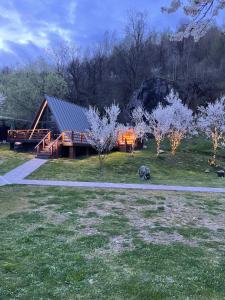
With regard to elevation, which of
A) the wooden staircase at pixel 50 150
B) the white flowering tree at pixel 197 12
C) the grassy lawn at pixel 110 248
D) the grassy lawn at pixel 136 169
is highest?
the white flowering tree at pixel 197 12

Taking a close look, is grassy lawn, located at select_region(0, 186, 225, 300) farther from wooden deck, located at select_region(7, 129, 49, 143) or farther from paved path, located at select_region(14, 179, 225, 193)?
wooden deck, located at select_region(7, 129, 49, 143)

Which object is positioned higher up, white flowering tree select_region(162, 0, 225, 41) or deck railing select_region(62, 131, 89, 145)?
white flowering tree select_region(162, 0, 225, 41)

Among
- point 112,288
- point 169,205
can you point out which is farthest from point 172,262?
point 169,205

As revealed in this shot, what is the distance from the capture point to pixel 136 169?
23484mm

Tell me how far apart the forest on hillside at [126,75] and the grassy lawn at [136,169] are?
54.5 ft

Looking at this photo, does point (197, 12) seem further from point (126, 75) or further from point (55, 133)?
point (126, 75)

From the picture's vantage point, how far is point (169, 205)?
41.6 ft

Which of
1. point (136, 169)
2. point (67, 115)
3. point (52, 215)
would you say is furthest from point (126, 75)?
point (52, 215)

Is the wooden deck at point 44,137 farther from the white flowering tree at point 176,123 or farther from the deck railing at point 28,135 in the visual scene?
the white flowering tree at point 176,123

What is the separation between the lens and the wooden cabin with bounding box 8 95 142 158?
27.5 m

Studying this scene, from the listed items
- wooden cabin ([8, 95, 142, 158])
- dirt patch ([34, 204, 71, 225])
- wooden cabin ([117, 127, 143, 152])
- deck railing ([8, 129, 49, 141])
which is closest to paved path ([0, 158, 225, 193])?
dirt patch ([34, 204, 71, 225])

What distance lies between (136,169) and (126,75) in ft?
108

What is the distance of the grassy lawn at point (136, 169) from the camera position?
768 inches

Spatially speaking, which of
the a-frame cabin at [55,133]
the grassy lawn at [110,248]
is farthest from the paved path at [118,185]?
the a-frame cabin at [55,133]
